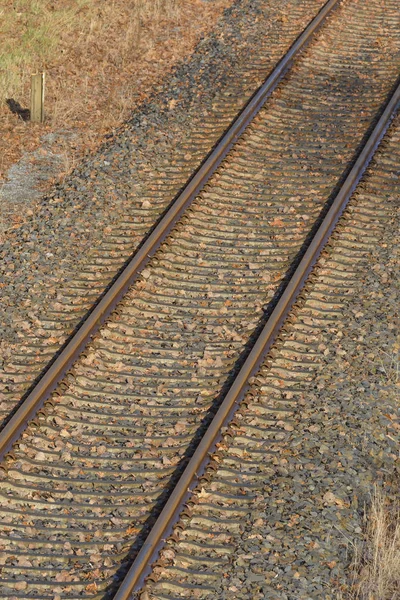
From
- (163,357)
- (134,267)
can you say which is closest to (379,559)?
(163,357)

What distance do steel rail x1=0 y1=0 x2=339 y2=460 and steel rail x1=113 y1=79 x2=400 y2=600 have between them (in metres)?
1.60

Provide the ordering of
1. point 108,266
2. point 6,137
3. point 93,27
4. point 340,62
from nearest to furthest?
point 108,266, point 6,137, point 340,62, point 93,27

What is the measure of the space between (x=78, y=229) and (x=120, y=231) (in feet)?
1.66

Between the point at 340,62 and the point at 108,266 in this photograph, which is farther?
the point at 340,62

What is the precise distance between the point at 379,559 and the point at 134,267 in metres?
4.55

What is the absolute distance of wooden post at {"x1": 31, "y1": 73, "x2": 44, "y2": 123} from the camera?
1353 centimetres

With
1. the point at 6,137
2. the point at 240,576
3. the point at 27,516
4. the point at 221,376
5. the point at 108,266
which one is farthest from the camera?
the point at 6,137

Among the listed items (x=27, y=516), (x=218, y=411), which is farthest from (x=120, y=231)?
(x=27, y=516)

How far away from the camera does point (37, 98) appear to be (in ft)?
44.7

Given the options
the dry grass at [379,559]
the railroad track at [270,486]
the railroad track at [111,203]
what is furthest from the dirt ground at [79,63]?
the dry grass at [379,559]

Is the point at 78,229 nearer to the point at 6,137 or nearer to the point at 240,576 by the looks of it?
the point at 6,137

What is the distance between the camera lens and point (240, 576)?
657cm

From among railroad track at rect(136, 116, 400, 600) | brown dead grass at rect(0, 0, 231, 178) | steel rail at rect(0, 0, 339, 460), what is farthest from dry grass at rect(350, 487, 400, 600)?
brown dead grass at rect(0, 0, 231, 178)

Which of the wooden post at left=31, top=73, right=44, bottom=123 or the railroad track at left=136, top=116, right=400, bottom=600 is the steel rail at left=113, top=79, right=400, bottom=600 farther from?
the wooden post at left=31, top=73, right=44, bottom=123
